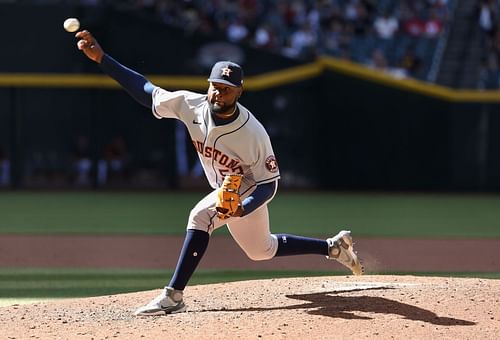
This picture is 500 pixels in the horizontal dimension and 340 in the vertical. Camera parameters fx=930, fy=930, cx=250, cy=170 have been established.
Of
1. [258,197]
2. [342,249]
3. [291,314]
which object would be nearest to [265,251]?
[258,197]

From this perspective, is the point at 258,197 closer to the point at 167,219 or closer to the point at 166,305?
the point at 166,305

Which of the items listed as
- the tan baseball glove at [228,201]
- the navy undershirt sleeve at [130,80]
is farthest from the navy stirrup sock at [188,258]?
the navy undershirt sleeve at [130,80]

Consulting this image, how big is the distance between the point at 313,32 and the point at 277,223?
8919 mm

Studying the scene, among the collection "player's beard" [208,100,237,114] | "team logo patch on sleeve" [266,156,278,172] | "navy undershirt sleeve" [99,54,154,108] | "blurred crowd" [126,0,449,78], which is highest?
"blurred crowd" [126,0,449,78]

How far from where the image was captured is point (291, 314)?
5328 mm

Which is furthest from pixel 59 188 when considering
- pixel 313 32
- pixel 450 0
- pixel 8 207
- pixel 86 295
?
pixel 86 295

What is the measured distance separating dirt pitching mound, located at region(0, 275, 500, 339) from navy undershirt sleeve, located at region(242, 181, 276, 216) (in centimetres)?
61

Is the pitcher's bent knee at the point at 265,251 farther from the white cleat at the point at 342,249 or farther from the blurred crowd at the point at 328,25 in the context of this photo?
the blurred crowd at the point at 328,25

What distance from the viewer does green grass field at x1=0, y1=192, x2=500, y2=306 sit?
770 centimetres

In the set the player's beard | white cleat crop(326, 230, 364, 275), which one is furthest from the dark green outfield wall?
the player's beard

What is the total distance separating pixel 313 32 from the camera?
20609 millimetres

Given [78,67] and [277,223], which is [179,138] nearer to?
[78,67]

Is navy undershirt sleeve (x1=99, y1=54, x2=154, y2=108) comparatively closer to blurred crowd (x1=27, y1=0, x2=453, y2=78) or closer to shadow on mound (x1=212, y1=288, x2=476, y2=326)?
shadow on mound (x1=212, y1=288, x2=476, y2=326)

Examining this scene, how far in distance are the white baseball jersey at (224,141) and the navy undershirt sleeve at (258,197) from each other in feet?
0.13
